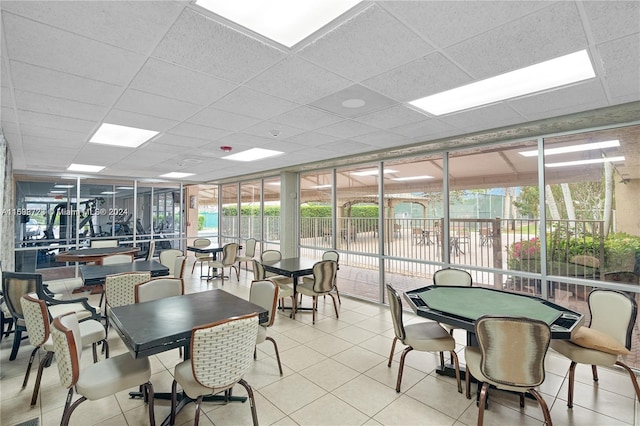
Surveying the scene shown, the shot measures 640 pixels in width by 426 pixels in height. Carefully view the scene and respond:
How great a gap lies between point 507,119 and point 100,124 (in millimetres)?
4608

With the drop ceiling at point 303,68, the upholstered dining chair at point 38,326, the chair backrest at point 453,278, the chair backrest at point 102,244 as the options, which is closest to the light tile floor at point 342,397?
the upholstered dining chair at point 38,326

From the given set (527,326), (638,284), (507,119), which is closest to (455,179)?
(507,119)

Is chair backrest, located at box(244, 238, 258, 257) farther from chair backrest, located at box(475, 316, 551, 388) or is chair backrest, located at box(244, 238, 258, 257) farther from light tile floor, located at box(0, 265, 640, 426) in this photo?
chair backrest, located at box(475, 316, 551, 388)

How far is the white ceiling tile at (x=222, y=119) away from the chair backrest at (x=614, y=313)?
151 inches

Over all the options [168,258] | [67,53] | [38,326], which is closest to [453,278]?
[67,53]

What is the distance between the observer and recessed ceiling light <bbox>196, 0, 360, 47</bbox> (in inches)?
58.9

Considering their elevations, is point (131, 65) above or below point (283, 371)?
above

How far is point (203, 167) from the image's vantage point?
6.58m

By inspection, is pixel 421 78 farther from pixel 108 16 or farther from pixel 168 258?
pixel 168 258

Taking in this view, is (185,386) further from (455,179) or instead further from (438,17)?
(455,179)

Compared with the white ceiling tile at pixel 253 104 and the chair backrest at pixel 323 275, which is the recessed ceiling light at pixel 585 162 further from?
the white ceiling tile at pixel 253 104

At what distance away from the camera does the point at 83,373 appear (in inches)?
83.7

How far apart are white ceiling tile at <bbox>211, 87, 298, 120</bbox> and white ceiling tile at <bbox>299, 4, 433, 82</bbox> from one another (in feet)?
2.51

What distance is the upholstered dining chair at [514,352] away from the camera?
2.00 metres
